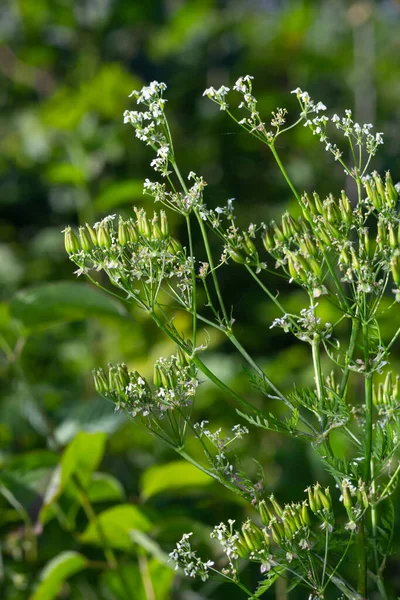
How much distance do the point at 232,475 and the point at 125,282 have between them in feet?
0.55

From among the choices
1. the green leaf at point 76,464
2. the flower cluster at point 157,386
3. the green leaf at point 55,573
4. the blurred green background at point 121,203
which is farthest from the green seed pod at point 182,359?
the green leaf at point 55,573

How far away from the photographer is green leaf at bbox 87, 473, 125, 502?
41.5 inches

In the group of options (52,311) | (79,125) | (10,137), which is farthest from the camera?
(10,137)

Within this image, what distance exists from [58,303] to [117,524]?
0.32m

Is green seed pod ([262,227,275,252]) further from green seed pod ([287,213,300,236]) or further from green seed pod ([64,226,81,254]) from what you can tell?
green seed pod ([64,226,81,254])

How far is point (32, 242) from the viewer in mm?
2346

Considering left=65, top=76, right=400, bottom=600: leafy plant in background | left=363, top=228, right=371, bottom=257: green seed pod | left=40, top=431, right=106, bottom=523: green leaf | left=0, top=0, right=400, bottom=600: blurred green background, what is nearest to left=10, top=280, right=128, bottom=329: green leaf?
left=0, top=0, right=400, bottom=600: blurred green background

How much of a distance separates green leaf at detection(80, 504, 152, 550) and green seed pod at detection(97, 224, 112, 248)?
1.70 ft

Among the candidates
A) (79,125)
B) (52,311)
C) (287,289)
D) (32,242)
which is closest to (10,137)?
(32,242)

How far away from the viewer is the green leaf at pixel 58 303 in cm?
101

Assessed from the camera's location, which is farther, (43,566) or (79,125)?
(79,125)

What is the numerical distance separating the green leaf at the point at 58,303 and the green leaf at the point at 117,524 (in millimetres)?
270

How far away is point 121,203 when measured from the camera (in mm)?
2008

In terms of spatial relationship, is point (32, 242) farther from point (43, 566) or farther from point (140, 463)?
point (43, 566)
